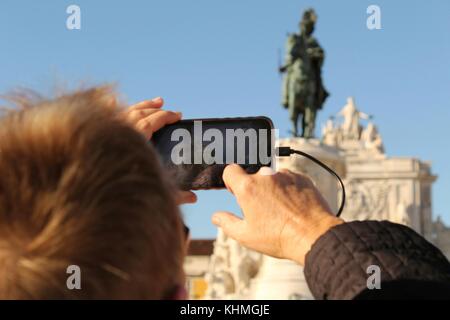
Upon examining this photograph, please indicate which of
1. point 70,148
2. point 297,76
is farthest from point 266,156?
point 297,76

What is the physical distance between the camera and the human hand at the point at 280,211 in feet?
5.57

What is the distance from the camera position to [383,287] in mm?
1404

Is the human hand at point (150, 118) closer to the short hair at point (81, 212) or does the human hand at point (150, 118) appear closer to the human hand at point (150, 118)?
the human hand at point (150, 118)

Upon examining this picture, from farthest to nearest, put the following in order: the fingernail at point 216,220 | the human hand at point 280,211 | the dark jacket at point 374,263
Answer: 1. the fingernail at point 216,220
2. the human hand at point 280,211
3. the dark jacket at point 374,263

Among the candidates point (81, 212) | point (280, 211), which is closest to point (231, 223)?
point (280, 211)

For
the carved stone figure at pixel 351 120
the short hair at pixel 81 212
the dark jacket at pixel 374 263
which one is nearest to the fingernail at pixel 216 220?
the dark jacket at pixel 374 263

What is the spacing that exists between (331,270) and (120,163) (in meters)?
0.47

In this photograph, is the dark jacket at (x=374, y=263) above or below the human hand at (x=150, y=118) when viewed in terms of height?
below

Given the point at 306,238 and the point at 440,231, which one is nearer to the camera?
the point at 306,238

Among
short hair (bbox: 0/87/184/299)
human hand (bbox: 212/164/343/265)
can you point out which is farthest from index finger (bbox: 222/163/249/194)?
short hair (bbox: 0/87/184/299)

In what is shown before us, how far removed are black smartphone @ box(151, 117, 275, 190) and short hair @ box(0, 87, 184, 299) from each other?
0.79 meters

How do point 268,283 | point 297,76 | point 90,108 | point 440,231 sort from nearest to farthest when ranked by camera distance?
point 90,108 → point 268,283 → point 297,76 → point 440,231

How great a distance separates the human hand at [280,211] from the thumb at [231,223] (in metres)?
0.01
